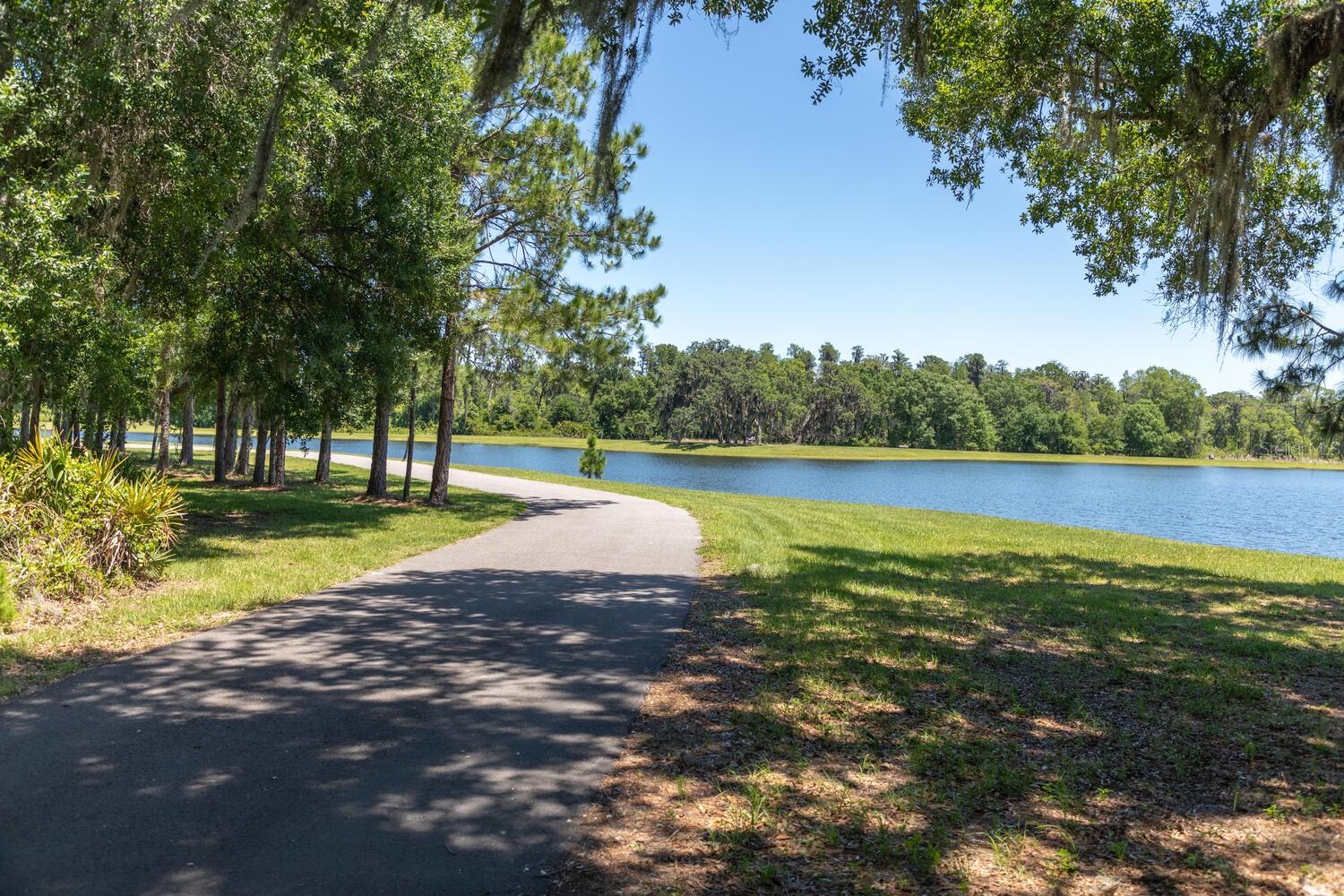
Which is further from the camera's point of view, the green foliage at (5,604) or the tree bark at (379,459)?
the tree bark at (379,459)

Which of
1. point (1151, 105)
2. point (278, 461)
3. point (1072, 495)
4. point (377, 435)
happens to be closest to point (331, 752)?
point (1151, 105)

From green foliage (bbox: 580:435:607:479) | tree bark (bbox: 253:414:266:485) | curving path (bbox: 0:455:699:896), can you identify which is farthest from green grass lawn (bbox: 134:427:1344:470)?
curving path (bbox: 0:455:699:896)

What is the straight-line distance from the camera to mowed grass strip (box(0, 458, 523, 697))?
231 inches

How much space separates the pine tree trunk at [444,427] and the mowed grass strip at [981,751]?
1074cm

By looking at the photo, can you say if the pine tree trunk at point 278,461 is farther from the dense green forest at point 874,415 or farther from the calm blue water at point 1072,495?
the dense green forest at point 874,415

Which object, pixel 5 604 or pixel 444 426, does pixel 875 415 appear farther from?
pixel 5 604

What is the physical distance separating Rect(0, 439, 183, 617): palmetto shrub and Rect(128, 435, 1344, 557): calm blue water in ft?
77.9

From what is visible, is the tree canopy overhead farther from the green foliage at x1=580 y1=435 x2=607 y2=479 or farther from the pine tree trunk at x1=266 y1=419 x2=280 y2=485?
the green foliage at x1=580 y1=435 x2=607 y2=479

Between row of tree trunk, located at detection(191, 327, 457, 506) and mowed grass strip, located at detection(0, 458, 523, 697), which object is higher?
row of tree trunk, located at detection(191, 327, 457, 506)

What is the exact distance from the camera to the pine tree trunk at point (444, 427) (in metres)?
17.7

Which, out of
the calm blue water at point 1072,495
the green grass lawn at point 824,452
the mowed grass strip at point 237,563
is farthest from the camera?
the green grass lawn at point 824,452

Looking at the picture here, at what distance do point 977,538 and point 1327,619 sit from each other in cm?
727

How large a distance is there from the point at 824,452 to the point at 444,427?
75.8m

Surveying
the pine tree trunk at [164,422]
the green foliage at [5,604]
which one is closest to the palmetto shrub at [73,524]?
the green foliage at [5,604]
